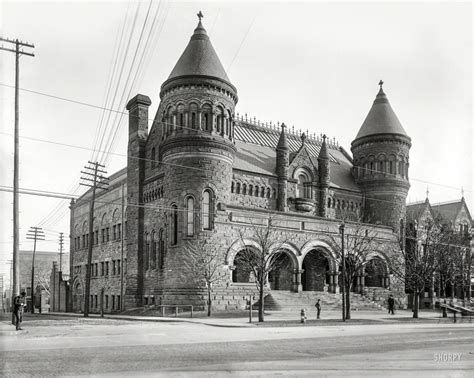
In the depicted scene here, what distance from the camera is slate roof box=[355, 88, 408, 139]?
165ft

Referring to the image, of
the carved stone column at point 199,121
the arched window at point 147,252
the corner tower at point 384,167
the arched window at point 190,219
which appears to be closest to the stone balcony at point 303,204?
A: the corner tower at point 384,167

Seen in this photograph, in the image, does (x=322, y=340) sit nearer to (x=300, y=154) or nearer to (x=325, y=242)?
(x=325, y=242)

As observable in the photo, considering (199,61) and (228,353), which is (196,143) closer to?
(199,61)

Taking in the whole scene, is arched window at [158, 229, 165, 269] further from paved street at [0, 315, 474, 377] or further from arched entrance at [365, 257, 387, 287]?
paved street at [0, 315, 474, 377]

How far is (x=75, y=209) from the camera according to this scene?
204 feet

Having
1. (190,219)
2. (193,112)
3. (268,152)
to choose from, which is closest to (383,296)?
(268,152)

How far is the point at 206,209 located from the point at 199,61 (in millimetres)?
10030

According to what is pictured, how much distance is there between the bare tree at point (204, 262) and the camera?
119 ft

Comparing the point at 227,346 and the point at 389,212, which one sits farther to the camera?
the point at 389,212

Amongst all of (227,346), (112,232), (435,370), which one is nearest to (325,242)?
(112,232)

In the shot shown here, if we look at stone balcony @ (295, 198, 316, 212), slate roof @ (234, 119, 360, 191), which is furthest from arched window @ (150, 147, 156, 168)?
stone balcony @ (295, 198, 316, 212)

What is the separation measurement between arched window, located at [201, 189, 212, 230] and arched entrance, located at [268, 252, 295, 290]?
7.01m

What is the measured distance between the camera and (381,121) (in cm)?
5081

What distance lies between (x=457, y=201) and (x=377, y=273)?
23.0m
